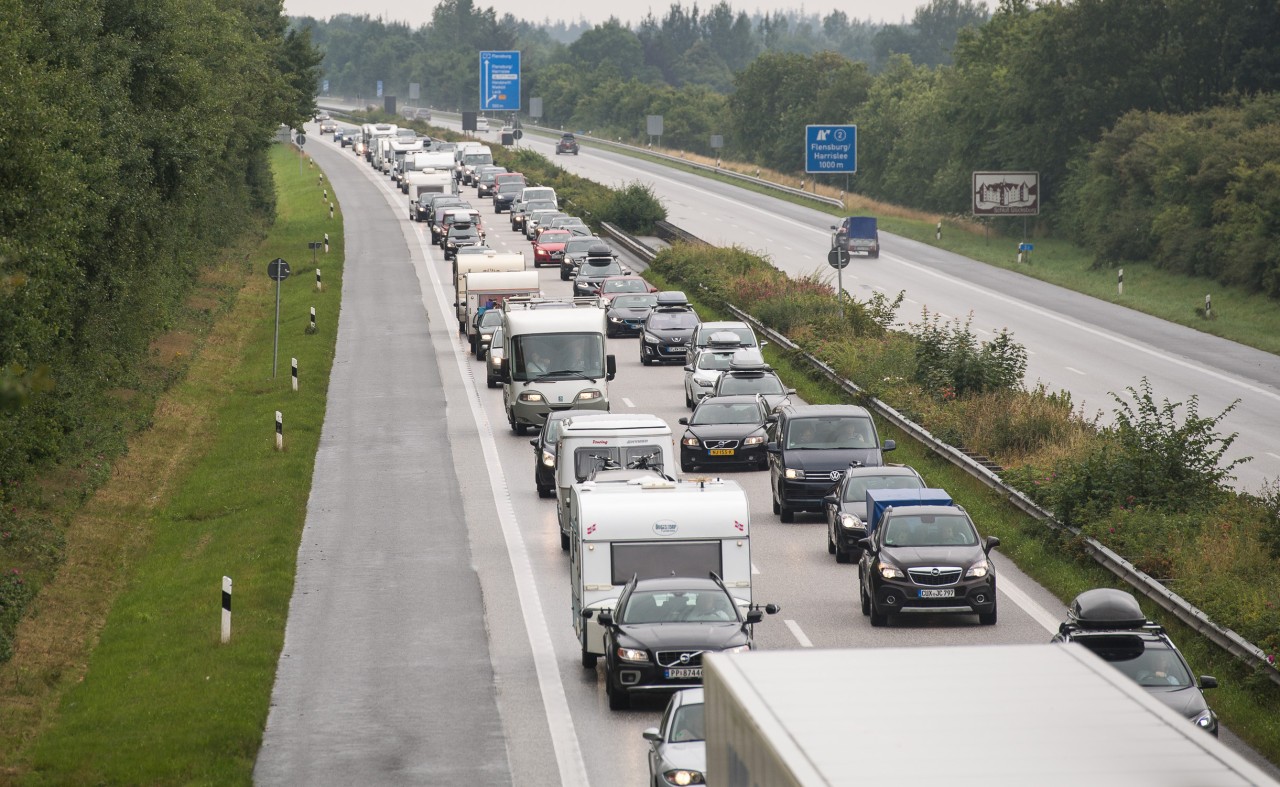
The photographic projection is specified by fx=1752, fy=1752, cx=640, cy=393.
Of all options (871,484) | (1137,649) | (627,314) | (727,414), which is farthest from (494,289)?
(1137,649)

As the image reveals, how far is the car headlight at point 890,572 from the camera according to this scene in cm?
2203

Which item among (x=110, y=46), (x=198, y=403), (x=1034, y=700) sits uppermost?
(x=110, y=46)

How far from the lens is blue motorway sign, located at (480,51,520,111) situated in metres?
125

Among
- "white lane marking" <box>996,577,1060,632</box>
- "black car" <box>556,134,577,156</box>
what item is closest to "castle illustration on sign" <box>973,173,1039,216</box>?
"white lane marking" <box>996,577,1060,632</box>

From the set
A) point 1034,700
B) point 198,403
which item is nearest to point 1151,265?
point 198,403

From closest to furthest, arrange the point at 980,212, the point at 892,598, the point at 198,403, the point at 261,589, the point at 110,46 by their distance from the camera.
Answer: the point at 892,598 < the point at 261,589 < the point at 110,46 < the point at 198,403 < the point at 980,212

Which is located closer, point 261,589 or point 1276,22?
point 261,589

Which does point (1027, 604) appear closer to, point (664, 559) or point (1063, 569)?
point (1063, 569)

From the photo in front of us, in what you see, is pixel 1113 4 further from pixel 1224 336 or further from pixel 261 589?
pixel 261 589

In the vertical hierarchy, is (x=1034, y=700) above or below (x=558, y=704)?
above

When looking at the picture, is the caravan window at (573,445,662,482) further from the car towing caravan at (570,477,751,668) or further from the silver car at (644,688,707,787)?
the silver car at (644,688,707,787)

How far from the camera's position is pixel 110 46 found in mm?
36281

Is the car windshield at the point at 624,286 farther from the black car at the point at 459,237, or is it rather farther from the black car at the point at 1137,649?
the black car at the point at 1137,649

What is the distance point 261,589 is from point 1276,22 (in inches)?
2692
